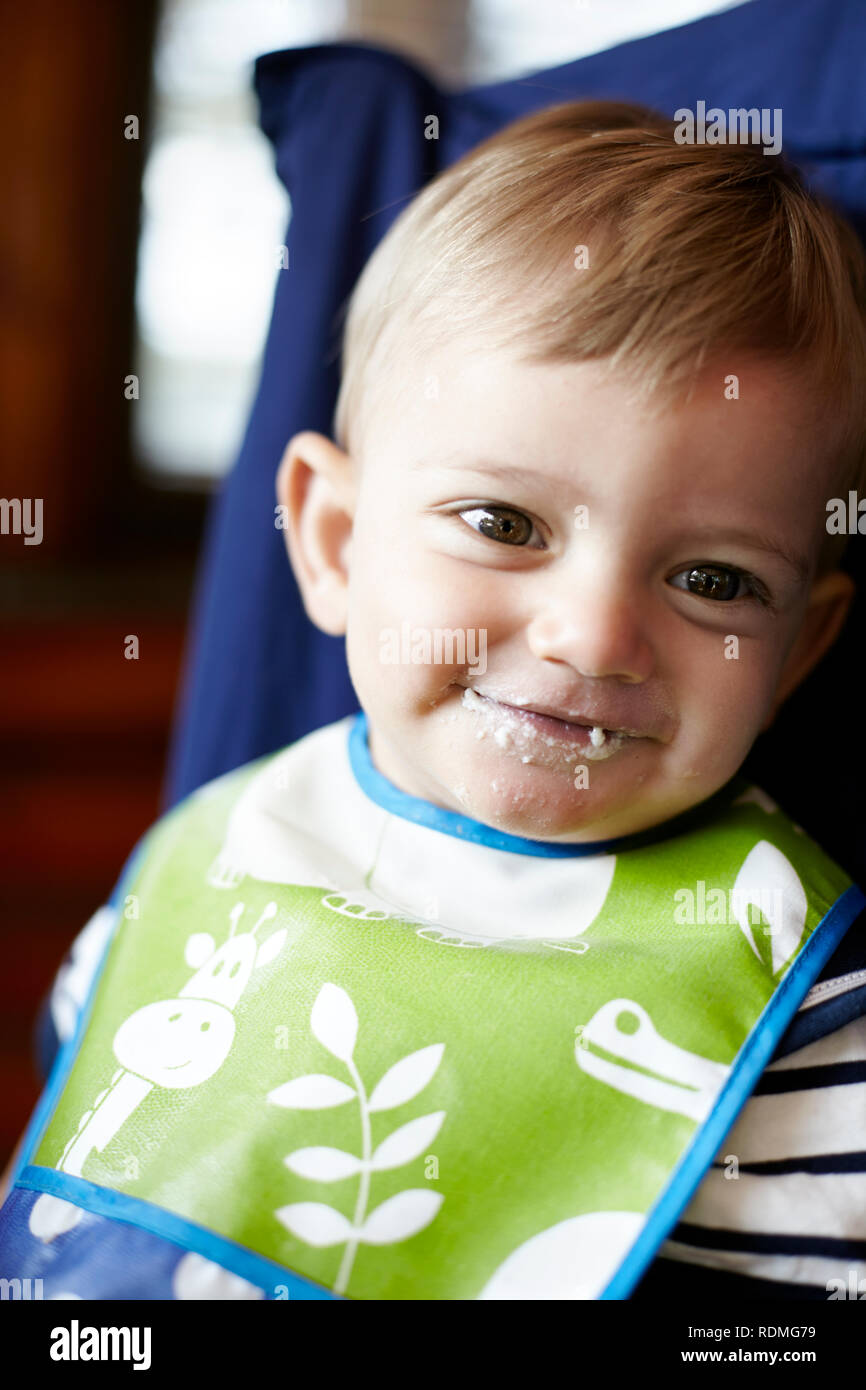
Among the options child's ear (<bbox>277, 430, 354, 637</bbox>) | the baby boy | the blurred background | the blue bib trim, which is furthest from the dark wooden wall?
the blue bib trim

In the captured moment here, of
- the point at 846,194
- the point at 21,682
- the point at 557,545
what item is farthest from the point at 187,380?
the point at 557,545

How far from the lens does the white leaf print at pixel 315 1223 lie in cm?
66

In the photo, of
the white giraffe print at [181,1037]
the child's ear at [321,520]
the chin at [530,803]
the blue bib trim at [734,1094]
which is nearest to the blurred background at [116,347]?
the child's ear at [321,520]

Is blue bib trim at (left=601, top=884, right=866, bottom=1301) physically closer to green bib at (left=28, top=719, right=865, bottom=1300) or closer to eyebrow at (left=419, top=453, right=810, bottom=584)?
green bib at (left=28, top=719, right=865, bottom=1300)

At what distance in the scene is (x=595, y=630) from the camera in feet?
2.19

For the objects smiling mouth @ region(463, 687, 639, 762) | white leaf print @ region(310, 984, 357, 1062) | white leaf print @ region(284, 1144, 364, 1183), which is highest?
smiling mouth @ region(463, 687, 639, 762)

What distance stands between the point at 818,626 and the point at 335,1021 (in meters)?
0.42

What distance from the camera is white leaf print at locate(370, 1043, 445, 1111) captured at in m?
0.69

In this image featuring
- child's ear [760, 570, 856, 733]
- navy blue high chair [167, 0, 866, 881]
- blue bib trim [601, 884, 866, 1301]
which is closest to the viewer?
blue bib trim [601, 884, 866, 1301]

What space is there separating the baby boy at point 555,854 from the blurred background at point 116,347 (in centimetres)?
129

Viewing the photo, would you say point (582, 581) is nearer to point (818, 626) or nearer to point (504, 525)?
→ point (504, 525)

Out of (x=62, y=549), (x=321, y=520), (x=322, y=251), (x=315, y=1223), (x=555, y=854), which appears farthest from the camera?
(x=62, y=549)

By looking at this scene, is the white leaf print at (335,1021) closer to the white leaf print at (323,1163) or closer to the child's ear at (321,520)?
the white leaf print at (323,1163)

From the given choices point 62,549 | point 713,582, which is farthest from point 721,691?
point 62,549
